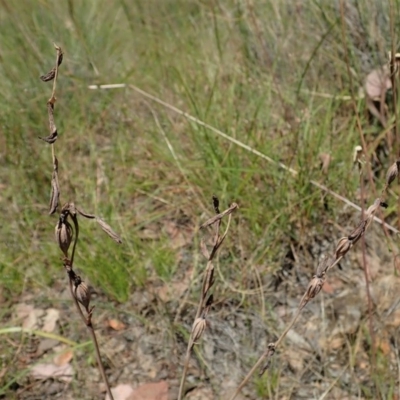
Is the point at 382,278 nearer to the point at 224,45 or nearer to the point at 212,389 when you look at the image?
the point at 212,389

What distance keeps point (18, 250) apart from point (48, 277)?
0.14 metres

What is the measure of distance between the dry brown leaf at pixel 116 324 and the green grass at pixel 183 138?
0.06 metres

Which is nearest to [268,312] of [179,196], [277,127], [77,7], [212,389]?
[212,389]

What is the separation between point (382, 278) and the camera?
4.61ft

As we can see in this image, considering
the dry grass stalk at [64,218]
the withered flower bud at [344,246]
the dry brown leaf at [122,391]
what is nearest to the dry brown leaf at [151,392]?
the dry brown leaf at [122,391]

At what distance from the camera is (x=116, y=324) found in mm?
1423

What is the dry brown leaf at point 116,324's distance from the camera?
1.42 m

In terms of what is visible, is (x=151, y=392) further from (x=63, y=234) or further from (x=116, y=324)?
(x=63, y=234)

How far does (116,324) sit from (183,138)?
65 centimetres

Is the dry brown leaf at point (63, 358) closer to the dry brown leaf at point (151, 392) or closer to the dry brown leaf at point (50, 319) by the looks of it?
the dry brown leaf at point (50, 319)

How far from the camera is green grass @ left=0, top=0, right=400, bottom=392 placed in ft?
4.95

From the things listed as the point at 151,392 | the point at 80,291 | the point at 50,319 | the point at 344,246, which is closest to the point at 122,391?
the point at 151,392

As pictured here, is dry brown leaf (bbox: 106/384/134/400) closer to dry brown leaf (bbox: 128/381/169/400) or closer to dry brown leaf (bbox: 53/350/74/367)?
dry brown leaf (bbox: 128/381/169/400)

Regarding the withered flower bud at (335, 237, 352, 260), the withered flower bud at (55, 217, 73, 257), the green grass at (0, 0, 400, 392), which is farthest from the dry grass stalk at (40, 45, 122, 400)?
the green grass at (0, 0, 400, 392)
